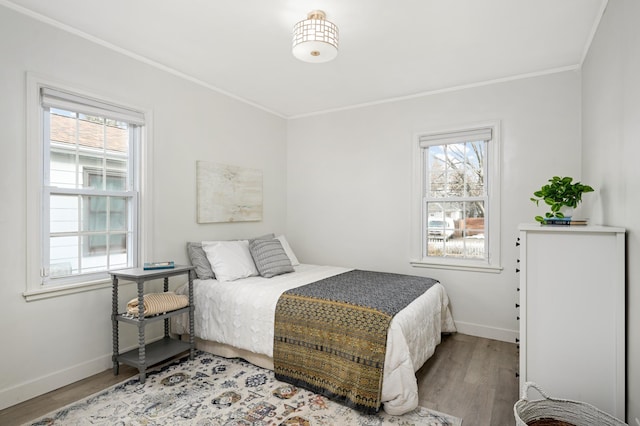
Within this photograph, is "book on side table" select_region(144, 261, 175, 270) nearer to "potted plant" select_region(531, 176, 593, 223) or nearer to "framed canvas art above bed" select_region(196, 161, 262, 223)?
"framed canvas art above bed" select_region(196, 161, 262, 223)

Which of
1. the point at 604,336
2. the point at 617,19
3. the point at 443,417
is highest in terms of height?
the point at 617,19

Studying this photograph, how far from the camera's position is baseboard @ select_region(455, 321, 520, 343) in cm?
356

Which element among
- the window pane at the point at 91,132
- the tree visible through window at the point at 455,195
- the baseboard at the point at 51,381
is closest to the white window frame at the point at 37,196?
the window pane at the point at 91,132

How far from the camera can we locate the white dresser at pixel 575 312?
1.89 m

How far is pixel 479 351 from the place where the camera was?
3.33 m

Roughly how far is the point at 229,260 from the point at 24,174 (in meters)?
1.67

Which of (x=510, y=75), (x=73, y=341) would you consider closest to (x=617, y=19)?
(x=510, y=75)

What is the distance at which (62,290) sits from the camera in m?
2.66

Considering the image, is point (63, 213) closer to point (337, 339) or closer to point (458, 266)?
point (337, 339)

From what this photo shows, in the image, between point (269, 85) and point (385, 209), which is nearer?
point (269, 85)

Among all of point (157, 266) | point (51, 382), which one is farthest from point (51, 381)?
point (157, 266)

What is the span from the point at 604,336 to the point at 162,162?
11.3 feet

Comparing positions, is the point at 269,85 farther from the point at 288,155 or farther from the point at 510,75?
the point at 510,75

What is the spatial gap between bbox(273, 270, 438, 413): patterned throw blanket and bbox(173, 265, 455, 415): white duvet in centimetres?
8
